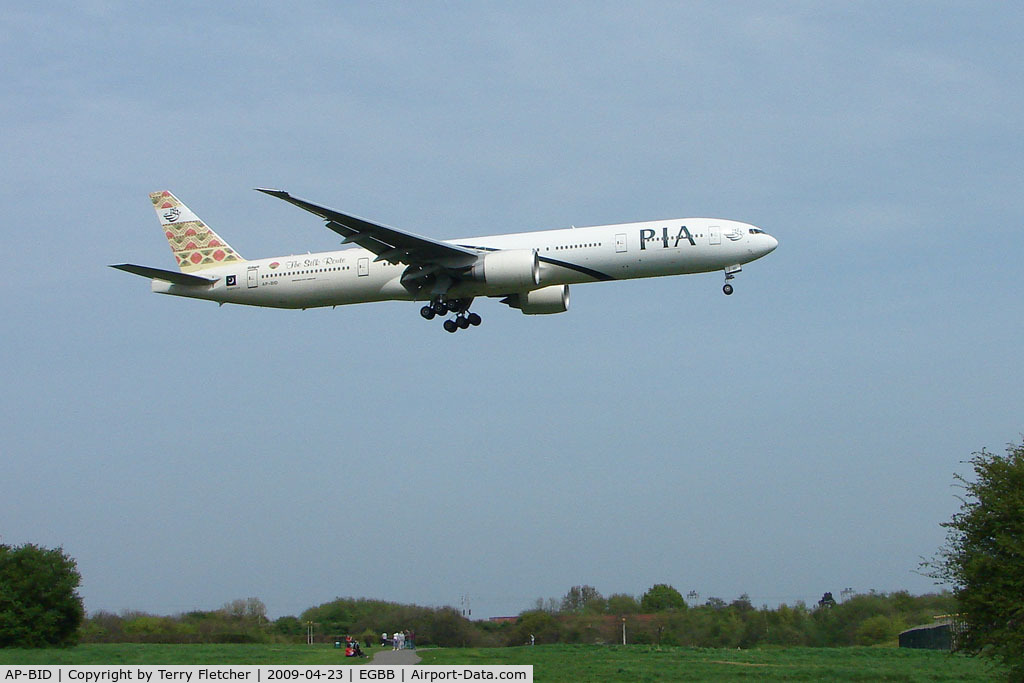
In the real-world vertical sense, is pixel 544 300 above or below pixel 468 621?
above

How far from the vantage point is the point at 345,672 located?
21828 millimetres

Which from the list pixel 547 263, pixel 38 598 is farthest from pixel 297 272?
pixel 38 598

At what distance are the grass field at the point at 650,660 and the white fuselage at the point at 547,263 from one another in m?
12.2

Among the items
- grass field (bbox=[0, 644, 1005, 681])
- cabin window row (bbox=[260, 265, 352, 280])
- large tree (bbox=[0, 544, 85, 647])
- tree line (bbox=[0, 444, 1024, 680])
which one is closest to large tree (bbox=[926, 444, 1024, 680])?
grass field (bbox=[0, 644, 1005, 681])

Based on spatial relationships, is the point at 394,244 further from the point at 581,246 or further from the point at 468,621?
the point at 468,621

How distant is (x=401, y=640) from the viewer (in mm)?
43625

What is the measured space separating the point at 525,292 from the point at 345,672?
19.5 meters

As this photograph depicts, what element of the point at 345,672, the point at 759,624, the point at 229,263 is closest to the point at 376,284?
the point at 229,263

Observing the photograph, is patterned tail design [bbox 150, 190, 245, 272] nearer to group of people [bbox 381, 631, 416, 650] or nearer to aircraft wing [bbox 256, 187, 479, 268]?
aircraft wing [bbox 256, 187, 479, 268]

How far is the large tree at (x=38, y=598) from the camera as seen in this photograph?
4328 centimetres

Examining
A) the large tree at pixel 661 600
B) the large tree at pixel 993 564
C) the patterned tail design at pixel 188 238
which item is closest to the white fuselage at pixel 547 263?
the patterned tail design at pixel 188 238

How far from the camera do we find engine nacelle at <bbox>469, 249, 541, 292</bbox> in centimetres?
3609
